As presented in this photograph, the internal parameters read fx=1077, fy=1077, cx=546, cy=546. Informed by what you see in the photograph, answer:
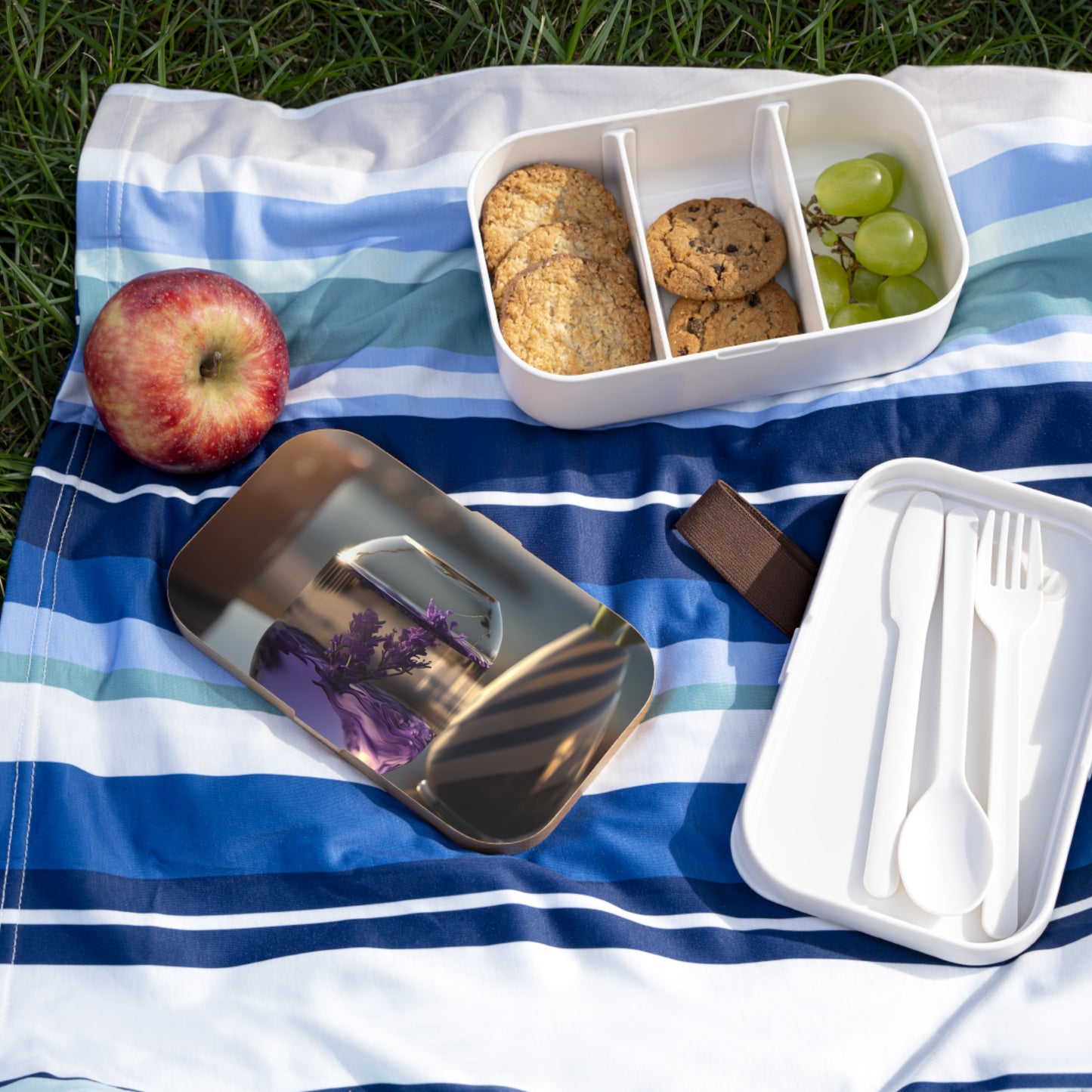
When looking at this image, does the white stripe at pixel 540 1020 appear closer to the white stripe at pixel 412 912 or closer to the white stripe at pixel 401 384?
the white stripe at pixel 412 912

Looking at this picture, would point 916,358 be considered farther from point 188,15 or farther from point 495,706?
point 188,15

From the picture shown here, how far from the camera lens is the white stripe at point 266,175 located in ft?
3.50

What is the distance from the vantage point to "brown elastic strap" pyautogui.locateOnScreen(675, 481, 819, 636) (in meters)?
0.94

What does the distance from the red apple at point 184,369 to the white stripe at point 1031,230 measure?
67 centimetres

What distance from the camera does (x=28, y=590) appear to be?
980 millimetres

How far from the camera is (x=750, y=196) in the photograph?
1.04 m

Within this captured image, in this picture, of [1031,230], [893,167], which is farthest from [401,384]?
[1031,230]

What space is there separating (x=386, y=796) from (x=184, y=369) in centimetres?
41

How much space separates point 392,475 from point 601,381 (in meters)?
0.22

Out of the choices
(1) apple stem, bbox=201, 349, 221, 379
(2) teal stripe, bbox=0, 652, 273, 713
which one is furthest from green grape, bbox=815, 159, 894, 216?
(2) teal stripe, bbox=0, 652, 273, 713

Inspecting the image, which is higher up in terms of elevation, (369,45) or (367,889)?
(369,45)

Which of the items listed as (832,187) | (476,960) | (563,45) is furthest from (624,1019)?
(563,45)

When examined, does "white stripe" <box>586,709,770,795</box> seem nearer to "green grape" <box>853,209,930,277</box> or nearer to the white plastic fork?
the white plastic fork

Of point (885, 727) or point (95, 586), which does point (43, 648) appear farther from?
point (885, 727)
